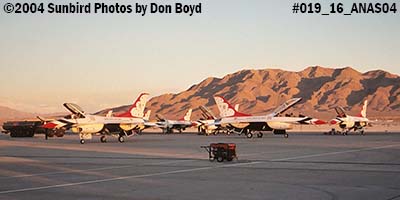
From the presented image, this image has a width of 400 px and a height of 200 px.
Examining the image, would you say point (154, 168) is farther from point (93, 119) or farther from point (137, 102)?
point (137, 102)

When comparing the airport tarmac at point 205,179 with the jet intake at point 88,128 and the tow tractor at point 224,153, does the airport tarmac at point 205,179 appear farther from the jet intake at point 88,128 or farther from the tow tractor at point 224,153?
the jet intake at point 88,128

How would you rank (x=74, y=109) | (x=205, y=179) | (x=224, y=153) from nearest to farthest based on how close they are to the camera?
(x=205, y=179)
(x=224, y=153)
(x=74, y=109)

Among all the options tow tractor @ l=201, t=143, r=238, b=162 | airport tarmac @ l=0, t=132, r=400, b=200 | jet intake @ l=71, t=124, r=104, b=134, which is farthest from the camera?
jet intake @ l=71, t=124, r=104, b=134

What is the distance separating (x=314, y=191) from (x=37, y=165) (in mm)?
15048

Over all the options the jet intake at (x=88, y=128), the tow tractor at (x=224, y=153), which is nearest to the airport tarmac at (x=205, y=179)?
the tow tractor at (x=224, y=153)

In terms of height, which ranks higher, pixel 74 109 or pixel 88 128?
pixel 74 109

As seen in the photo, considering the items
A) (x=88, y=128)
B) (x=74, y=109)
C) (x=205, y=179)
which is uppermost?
(x=74, y=109)

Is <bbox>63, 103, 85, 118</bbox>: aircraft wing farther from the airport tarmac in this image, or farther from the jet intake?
the airport tarmac

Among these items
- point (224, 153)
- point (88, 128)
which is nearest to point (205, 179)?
point (224, 153)

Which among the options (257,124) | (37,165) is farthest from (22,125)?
(37,165)

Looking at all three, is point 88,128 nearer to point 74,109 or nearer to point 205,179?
point 74,109

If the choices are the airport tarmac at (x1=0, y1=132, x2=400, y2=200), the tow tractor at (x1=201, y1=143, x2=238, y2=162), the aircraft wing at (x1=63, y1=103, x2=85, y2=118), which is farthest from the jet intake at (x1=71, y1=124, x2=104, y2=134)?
the tow tractor at (x1=201, y1=143, x2=238, y2=162)

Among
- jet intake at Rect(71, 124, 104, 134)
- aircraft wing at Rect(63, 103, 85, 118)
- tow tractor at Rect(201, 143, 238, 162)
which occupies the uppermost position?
aircraft wing at Rect(63, 103, 85, 118)

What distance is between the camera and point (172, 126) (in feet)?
319
